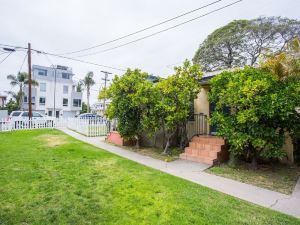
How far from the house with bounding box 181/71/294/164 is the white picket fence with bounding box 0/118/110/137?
21.2ft

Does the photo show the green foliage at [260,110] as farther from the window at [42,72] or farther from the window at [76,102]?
the window at [42,72]

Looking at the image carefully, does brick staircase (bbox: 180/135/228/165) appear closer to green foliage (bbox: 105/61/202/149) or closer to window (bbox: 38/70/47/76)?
green foliage (bbox: 105/61/202/149)

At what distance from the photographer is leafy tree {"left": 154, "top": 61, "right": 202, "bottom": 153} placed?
8.35 m

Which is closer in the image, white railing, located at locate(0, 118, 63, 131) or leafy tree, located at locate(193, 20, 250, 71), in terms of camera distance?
white railing, located at locate(0, 118, 63, 131)

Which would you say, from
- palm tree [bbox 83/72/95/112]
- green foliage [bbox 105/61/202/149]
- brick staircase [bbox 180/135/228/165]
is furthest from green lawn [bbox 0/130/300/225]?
palm tree [bbox 83/72/95/112]

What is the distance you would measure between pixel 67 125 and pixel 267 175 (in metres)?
16.4

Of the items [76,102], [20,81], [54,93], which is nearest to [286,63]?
[20,81]

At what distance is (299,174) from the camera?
22.2 feet

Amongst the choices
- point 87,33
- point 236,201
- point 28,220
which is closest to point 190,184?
point 236,201

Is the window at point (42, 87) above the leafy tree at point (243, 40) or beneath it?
beneath

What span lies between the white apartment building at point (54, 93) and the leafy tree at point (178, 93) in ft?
120

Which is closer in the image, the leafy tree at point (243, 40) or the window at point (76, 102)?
the leafy tree at point (243, 40)

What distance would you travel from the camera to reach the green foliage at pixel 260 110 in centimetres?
590

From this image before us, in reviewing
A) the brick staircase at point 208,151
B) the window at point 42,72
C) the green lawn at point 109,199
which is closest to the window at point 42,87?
the window at point 42,72
